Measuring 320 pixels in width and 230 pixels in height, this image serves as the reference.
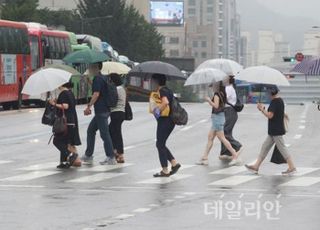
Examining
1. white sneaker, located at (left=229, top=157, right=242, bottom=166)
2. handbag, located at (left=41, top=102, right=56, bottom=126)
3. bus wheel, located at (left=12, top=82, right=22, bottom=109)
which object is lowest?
bus wheel, located at (left=12, top=82, right=22, bottom=109)

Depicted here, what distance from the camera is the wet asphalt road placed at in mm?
10992

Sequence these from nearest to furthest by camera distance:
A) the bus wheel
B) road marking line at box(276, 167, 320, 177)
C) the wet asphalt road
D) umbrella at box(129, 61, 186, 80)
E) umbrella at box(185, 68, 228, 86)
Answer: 1. the wet asphalt road
2. umbrella at box(129, 61, 186, 80)
3. road marking line at box(276, 167, 320, 177)
4. umbrella at box(185, 68, 228, 86)
5. the bus wheel

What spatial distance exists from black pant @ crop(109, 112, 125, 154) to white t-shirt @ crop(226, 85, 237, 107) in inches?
97.2

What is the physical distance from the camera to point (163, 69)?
53.5 ft

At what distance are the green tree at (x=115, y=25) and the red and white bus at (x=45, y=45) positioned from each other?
58.2 meters

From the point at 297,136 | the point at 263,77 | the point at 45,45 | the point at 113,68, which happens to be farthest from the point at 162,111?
the point at 45,45

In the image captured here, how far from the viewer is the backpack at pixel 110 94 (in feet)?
56.9

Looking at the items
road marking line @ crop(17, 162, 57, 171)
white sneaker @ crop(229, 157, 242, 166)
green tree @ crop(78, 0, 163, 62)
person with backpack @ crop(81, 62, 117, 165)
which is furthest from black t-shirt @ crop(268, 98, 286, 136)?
green tree @ crop(78, 0, 163, 62)

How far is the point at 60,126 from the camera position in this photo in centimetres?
1686

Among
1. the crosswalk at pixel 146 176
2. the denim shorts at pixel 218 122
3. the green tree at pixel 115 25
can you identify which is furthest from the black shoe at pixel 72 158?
the green tree at pixel 115 25

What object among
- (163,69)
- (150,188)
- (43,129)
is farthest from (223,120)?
(43,129)

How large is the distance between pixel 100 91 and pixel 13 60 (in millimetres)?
21839

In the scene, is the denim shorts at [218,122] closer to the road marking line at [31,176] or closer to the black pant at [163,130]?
the black pant at [163,130]

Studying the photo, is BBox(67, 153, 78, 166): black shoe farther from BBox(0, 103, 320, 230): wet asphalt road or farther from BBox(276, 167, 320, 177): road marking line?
BBox(276, 167, 320, 177): road marking line
